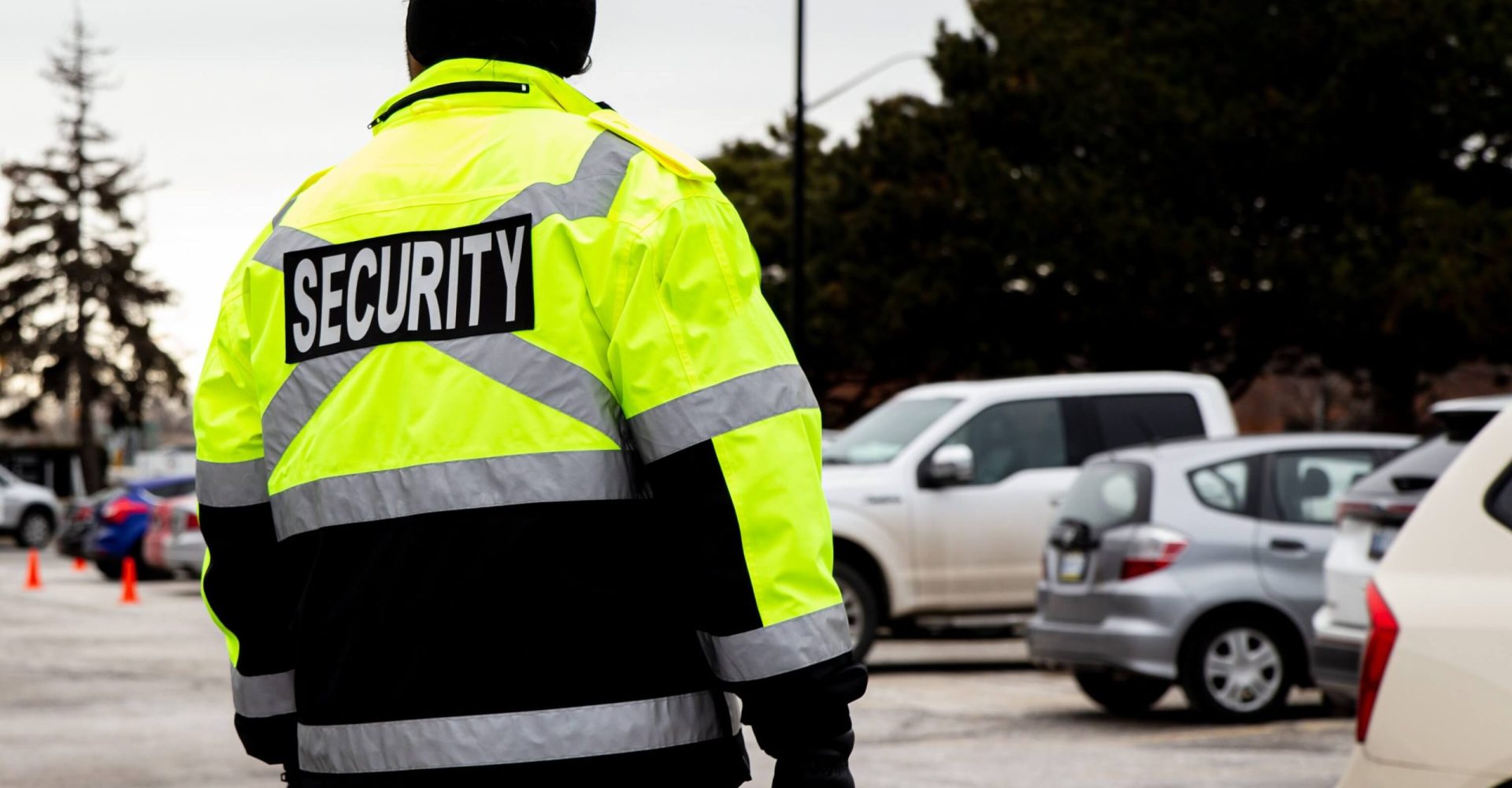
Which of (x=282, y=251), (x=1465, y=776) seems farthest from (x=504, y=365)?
(x=1465, y=776)

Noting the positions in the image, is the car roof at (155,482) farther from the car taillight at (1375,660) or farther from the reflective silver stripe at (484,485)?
the reflective silver stripe at (484,485)

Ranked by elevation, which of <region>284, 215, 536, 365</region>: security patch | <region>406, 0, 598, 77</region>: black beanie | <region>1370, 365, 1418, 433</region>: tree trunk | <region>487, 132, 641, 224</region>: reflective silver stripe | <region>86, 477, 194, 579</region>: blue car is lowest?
<region>86, 477, 194, 579</region>: blue car

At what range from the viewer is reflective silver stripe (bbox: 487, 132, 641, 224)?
246 cm

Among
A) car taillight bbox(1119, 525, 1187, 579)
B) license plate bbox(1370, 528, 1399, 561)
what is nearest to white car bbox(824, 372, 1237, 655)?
car taillight bbox(1119, 525, 1187, 579)

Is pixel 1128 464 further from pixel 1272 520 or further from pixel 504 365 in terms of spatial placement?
pixel 504 365

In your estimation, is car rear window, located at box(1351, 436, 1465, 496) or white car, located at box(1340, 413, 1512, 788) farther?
car rear window, located at box(1351, 436, 1465, 496)

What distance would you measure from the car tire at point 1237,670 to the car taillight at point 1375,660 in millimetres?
5982

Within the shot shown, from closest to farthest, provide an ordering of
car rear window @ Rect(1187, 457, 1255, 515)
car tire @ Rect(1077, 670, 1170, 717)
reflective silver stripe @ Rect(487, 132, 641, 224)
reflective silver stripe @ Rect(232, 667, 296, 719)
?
reflective silver stripe @ Rect(487, 132, 641, 224) < reflective silver stripe @ Rect(232, 667, 296, 719) < car rear window @ Rect(1187, 457, 1255, 515) < car tire @ Rect(1077, 670, 1170, 717)

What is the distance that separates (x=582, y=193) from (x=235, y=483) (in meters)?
0.63

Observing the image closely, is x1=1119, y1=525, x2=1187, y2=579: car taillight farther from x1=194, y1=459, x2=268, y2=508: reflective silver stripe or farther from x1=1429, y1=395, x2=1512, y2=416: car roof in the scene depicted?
x1=194, y1=459, x2=268, y2=508: reflective silver stripe

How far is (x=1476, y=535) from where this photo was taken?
478cm

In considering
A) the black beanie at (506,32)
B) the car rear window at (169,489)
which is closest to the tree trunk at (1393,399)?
the car rear window at (169,489)

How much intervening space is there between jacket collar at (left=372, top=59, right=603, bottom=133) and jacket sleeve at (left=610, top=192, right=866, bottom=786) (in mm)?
317

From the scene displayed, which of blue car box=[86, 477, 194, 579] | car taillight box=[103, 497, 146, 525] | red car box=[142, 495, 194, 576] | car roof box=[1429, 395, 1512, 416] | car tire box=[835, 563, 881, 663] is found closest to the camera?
car roof box=[1429, 395, 1512, 416]
